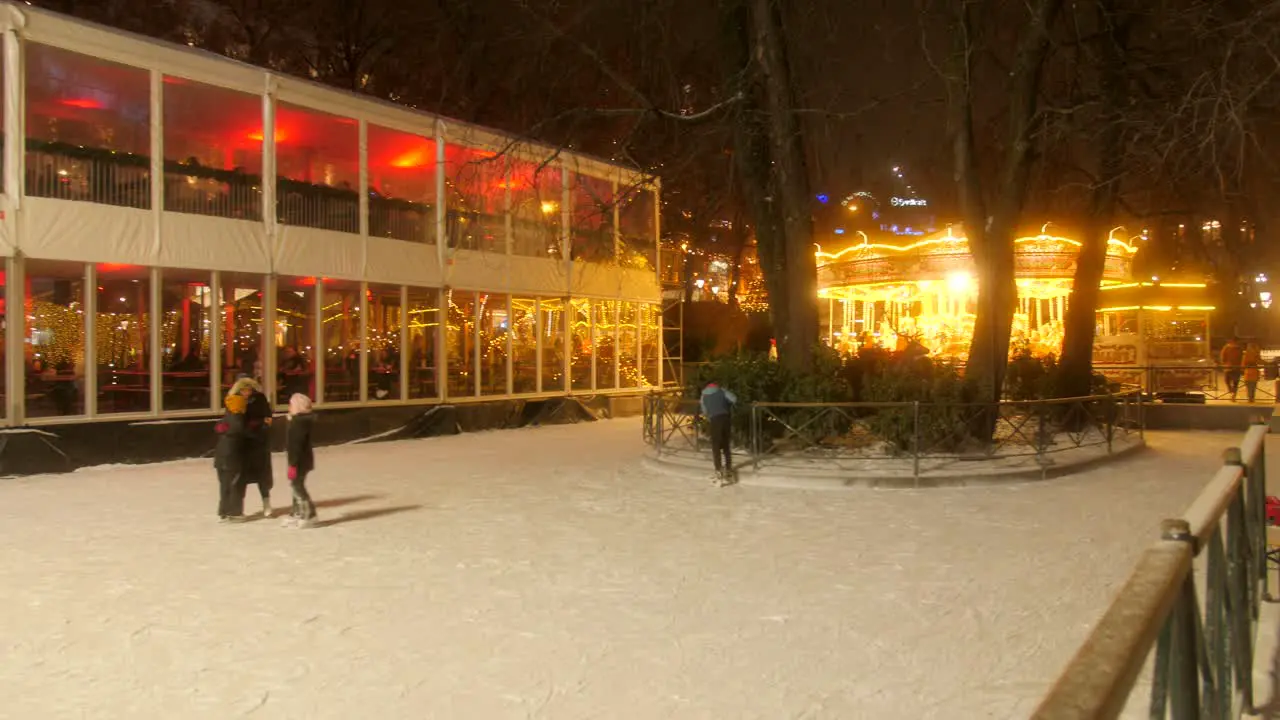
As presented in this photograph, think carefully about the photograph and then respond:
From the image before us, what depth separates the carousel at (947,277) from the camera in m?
25.9

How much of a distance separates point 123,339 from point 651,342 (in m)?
16.4

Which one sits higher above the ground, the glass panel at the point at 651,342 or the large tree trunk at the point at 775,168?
the large tree trunk at the point at 775,168

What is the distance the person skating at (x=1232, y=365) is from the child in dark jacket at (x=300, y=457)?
24.5 meters

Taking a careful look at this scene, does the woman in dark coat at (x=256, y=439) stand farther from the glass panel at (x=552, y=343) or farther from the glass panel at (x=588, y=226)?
the glass panel at (x=588, y=226)

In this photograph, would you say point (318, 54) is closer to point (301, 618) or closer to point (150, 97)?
point (150, 97)

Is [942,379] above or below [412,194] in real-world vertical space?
below

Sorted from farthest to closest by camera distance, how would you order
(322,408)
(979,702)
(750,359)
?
(322,408)
(750,359)
(979,702)

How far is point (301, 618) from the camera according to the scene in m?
6.96

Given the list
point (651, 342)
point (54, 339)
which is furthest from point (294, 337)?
point (651, 342)

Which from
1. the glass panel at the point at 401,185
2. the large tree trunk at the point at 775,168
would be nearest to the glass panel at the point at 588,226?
the glass panel at the point at 401,185

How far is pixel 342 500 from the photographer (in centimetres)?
1273

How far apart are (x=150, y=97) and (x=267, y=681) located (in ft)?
51.3

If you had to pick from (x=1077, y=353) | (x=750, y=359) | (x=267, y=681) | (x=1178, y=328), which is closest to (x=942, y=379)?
(x=750, y=359)

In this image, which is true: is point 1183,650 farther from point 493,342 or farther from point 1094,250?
point 493,342
